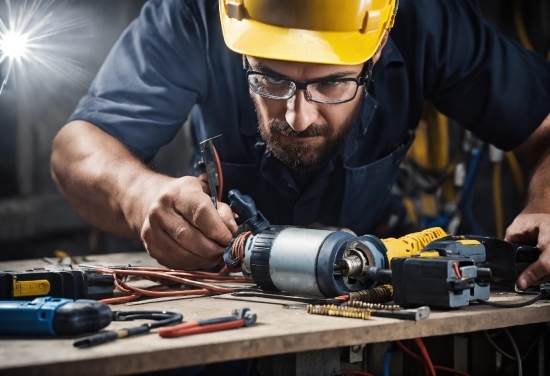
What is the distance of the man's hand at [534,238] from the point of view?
1.43 meters

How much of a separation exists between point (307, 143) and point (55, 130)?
203 centimetres

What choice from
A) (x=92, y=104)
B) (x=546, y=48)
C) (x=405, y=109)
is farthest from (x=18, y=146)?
(x=546, y=48)

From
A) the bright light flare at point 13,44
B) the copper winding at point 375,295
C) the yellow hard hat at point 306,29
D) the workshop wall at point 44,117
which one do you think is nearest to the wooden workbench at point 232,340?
the copper winding at point 375,295

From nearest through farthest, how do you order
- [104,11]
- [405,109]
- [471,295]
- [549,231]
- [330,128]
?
[471,295]
[549,231]
[330,128]
[405,109]
[104,11]

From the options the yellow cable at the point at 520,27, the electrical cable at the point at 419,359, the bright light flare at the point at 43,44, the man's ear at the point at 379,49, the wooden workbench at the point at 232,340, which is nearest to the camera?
the wooden workbench at the point at 232,340

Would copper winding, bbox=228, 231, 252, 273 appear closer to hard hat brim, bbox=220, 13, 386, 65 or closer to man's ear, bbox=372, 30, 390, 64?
hard hat brim, bbox=220, 13, 386, 65

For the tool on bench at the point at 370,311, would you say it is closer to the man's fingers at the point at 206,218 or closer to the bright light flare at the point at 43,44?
the man's fingers at the point at 206,218

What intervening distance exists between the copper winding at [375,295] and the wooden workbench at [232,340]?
0.37 feet

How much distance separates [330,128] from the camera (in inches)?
67.7

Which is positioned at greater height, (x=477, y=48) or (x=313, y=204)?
(x=477, y=48)

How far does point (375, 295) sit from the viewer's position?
4.23ft

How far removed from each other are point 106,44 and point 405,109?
69.0 inches

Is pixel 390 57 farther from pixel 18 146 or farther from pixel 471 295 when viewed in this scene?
pixel 18 146

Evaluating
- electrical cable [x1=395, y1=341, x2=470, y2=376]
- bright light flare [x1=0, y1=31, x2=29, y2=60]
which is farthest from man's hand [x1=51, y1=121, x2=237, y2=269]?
bright light flare [x1=0, y1=31, x2=29, y2=60]
